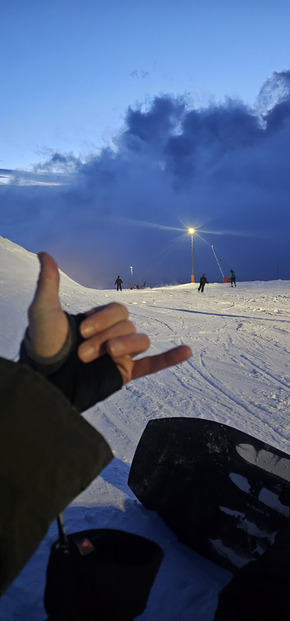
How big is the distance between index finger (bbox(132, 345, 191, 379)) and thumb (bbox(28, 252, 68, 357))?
13.1 inches

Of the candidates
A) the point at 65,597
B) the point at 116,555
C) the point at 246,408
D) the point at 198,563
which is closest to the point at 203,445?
the point at 198,563

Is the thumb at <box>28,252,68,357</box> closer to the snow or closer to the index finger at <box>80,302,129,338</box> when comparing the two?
the index finger at <box>80,302,129,338</box>

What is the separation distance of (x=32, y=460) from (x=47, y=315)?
17.8 inches

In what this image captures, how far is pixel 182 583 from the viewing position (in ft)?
8.56

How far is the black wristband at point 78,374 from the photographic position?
1280mm

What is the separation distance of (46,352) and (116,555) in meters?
1.15

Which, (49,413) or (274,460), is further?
(274,460)

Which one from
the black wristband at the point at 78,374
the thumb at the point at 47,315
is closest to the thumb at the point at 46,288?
the thumb at the point at 47,315

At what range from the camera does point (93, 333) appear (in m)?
1.34

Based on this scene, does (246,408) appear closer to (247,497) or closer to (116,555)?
(247,497)

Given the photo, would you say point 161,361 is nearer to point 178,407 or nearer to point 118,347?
point 118,347

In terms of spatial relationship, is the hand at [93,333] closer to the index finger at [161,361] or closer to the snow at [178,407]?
the index finger at [161,361]

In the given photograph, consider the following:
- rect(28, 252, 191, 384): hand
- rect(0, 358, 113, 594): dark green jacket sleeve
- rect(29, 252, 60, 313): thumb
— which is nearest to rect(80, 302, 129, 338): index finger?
rect(28, 252, 191, 384): hand

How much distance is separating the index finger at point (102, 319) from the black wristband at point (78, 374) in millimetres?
32
